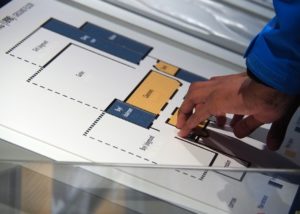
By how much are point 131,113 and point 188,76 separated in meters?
0.26

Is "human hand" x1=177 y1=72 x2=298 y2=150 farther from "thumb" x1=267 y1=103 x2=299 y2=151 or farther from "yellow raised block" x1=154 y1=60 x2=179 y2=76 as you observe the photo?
"yellow raised block" x1=154 y1=60 x2=179 y2=76

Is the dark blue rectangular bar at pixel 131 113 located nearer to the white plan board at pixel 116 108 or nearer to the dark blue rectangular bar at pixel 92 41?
the white plan board at pixel 116 108

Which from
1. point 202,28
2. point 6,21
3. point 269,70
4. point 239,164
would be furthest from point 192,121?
point 6,21

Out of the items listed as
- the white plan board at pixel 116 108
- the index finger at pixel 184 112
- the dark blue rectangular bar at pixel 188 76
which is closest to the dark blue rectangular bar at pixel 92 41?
the white plan board at pixel 116 108

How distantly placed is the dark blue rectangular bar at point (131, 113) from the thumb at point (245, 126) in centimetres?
21

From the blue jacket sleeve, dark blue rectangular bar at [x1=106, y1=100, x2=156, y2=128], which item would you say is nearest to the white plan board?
dark blue rectangular bar at [x1=106, y1=100, x2=156, y2=128]

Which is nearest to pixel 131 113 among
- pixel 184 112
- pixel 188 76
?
pixel 184 112

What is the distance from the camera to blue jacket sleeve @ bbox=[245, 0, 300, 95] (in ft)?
3.18

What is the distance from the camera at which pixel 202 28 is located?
176cm

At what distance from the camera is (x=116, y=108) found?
4.83 feet

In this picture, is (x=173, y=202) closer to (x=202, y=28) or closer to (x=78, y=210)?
(x=78, y=210)

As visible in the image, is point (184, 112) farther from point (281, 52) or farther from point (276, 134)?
point (281, 52)

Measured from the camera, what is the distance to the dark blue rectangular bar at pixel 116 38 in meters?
1.71

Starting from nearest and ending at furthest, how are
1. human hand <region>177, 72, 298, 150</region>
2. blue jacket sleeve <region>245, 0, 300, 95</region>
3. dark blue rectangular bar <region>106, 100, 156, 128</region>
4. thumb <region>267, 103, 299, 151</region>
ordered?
blue jacket sleeve <region>245, 0, 300, 95</region>
human hand <region>177, 72, 298, 150</region>
thumb <region>267, 103, 299, 151</region>
dark blue rectangular bar <region>106, 100, 156, 128</region>
